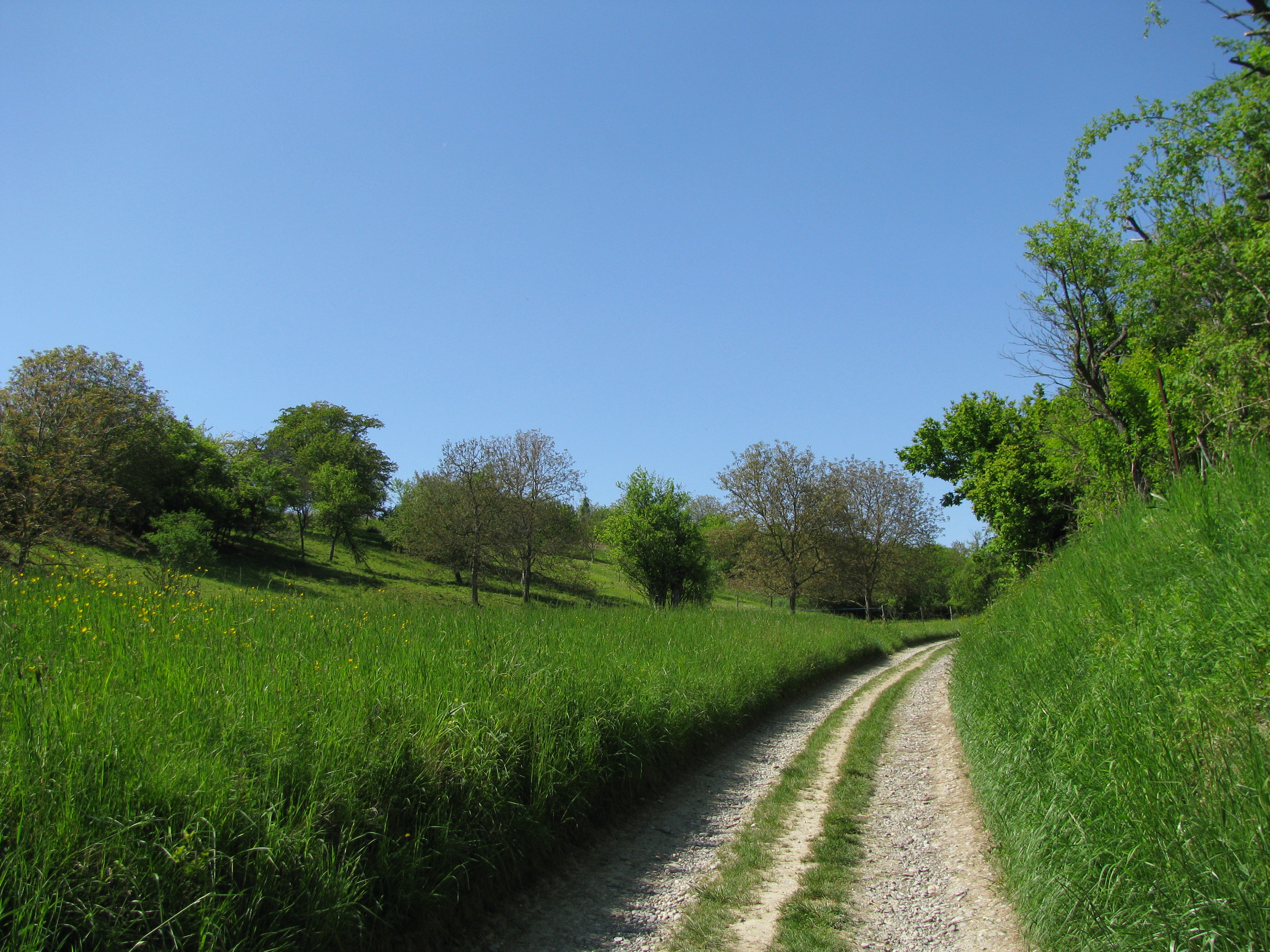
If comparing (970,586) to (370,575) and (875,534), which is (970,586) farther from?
(370,575)

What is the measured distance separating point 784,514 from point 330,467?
33.2 meters

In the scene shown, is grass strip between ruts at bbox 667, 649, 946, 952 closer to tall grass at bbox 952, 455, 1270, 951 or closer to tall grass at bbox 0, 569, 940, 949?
tall grass at bbox 0, 569, 940, 949

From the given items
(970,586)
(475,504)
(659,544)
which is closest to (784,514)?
(659,544)

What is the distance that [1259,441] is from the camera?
6.50 metres

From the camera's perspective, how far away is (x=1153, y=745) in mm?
4004

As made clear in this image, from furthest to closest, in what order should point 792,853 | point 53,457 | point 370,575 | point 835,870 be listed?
point 370,575 → point 53,457 → point 792,853 → point 835,870

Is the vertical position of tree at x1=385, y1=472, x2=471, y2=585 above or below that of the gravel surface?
above

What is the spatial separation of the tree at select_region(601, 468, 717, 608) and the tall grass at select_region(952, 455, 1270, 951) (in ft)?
101

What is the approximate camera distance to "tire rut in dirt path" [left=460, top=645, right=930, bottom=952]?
14.9ft

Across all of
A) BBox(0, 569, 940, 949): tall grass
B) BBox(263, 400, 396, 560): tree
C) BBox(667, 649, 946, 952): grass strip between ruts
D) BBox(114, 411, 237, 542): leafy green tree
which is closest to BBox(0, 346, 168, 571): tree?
BBox(0, 569, 940, 949): tall grass

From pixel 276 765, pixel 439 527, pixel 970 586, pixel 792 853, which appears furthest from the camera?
pixel 970 586

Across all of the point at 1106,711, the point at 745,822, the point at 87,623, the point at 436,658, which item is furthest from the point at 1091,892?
the point at 87,623

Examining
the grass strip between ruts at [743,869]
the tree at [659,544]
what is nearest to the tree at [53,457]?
the grass strip between ruts at [743,869]

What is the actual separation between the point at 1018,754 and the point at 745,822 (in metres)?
2.68
